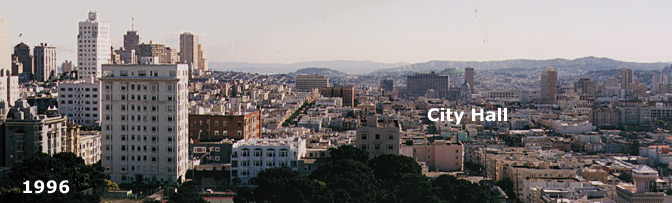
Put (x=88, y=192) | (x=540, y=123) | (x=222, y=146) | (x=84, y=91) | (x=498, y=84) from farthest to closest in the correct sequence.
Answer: (x=498, y=84)
(x=540, y=123)
(x=84, y=91)
(x=222, y=146)
(x=88, y=192)

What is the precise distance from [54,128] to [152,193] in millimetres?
4404

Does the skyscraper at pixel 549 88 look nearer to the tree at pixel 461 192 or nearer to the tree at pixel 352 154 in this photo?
the tree at pixel 352 154

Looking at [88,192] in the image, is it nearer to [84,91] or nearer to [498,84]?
[84,91]

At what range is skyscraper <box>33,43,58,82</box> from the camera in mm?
72750

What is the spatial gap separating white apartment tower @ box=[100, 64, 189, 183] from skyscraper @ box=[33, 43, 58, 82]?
170ft

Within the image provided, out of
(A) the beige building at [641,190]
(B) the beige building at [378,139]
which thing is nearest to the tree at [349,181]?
(B) the beige building at [378,139]

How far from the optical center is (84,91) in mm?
38812

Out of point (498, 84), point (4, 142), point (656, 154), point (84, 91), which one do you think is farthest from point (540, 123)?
point (498, 84)

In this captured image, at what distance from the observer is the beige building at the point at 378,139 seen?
85.0ft

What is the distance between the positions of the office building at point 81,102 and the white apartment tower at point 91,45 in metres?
10.9

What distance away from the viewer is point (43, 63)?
242ft

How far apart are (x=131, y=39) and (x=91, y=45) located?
50159 millimetres

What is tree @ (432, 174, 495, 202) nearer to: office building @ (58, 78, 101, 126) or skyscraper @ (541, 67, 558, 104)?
office building @ (58, 78, 101, 126)

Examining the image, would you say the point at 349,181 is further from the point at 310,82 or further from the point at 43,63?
the point at 310,82
